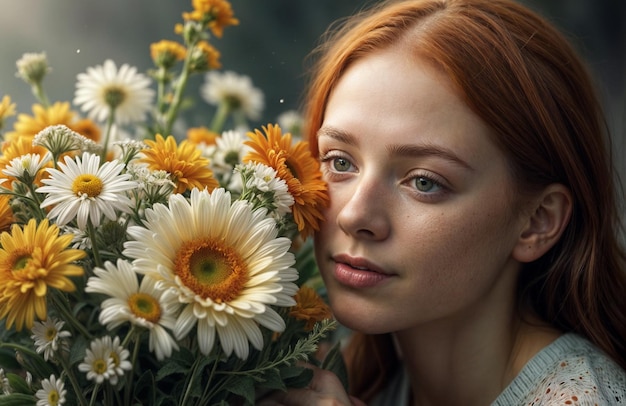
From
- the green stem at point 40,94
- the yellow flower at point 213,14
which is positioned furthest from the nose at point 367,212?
the green stem at point 40,94

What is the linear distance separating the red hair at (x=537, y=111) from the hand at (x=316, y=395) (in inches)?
11.0

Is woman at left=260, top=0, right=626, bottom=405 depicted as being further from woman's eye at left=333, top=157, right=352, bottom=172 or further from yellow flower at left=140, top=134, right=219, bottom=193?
yellow flower at left=140, top=134, right=219, bottom=193

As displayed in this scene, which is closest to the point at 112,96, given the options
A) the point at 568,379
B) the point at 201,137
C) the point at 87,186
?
the point at 201,137

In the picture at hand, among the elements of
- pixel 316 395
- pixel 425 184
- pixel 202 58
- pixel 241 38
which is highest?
pixel 241 38

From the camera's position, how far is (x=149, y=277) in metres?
0.56

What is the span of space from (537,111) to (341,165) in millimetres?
219

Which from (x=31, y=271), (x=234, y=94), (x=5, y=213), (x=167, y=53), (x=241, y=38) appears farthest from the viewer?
(x=241, y=38)

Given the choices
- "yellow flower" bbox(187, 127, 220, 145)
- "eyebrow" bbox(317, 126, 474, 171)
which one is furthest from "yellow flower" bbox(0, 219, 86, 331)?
"yellow flower" bbox(187, 127, 220, 145)

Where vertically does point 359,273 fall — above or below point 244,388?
above

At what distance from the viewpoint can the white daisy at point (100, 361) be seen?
0.55m

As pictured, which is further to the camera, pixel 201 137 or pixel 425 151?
pixel 201 137

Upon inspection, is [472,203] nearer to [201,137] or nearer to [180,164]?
[180,164]

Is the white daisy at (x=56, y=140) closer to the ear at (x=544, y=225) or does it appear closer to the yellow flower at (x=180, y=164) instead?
the yellow flower at (x=180, y=164)

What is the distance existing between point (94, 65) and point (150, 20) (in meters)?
0.55
